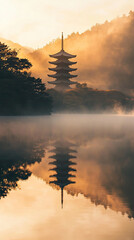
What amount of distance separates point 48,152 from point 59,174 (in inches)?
150

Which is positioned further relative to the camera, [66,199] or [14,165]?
[14,165]

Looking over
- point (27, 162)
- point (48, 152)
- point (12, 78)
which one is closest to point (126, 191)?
point (27, 162)

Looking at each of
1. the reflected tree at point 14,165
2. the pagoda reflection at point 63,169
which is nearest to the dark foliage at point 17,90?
the reflected tree at point 14,165

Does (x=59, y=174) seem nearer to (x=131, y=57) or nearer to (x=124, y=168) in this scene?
(x=124, y=168)

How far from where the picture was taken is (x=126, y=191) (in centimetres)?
559

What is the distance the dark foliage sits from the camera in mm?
46000

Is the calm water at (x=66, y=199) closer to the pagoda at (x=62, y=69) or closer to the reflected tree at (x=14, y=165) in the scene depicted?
the reflected tree at (x=14, y=165)

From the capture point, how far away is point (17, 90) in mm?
47500

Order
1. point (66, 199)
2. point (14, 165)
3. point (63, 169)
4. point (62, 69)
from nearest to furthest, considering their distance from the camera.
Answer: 1. point (66, 199)
2. point (63, 169)
3. point (14, 165)
4. point (62, 69)

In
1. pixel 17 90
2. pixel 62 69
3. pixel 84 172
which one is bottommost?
pixel 84 172

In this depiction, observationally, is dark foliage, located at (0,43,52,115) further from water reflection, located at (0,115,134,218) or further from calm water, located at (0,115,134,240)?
calm water, located at (0,115,134,240)

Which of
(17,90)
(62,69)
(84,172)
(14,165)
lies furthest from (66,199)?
(62,69)

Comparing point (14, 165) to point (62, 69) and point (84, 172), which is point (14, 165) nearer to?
point (84, 172)

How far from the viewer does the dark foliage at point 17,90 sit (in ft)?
151
